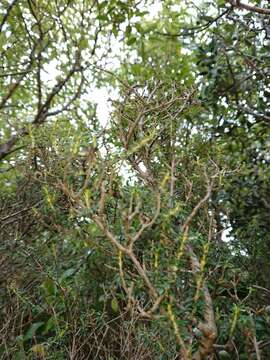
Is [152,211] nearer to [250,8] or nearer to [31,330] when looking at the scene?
[250,8]

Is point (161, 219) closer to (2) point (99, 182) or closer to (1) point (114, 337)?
(2) point (99, 182)

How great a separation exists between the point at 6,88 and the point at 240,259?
13.5ft

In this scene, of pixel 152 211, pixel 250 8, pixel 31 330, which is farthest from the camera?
pixel 31 330

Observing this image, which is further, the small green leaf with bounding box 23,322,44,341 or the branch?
the small green leaf with bounding box 23,322,44,341

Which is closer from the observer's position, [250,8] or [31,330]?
[250,8]

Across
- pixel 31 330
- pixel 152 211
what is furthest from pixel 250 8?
pixel 31 330

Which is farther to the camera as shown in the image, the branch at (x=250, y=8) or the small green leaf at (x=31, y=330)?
the small green leaf at (x=31, y=330)

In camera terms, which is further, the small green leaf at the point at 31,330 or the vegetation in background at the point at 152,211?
the small green leaf at the point at 31,330

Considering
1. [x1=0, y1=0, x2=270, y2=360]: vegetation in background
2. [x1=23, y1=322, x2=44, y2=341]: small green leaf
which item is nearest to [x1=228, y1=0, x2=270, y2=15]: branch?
[x1=0, y1=0, x2=270, y2=360]: vegetation in background

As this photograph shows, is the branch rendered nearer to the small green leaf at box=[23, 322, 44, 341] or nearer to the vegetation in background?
the vegetation in background

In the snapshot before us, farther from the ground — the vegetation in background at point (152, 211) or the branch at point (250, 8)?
the branch at point (250, 8)

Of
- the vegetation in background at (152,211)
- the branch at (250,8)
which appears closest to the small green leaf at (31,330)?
the vegetation in background at (152,211)

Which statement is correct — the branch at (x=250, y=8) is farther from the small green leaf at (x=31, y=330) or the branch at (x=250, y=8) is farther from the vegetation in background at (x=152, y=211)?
the small green leaf at (x=31, y=330)

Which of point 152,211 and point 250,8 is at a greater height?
point 250,8
